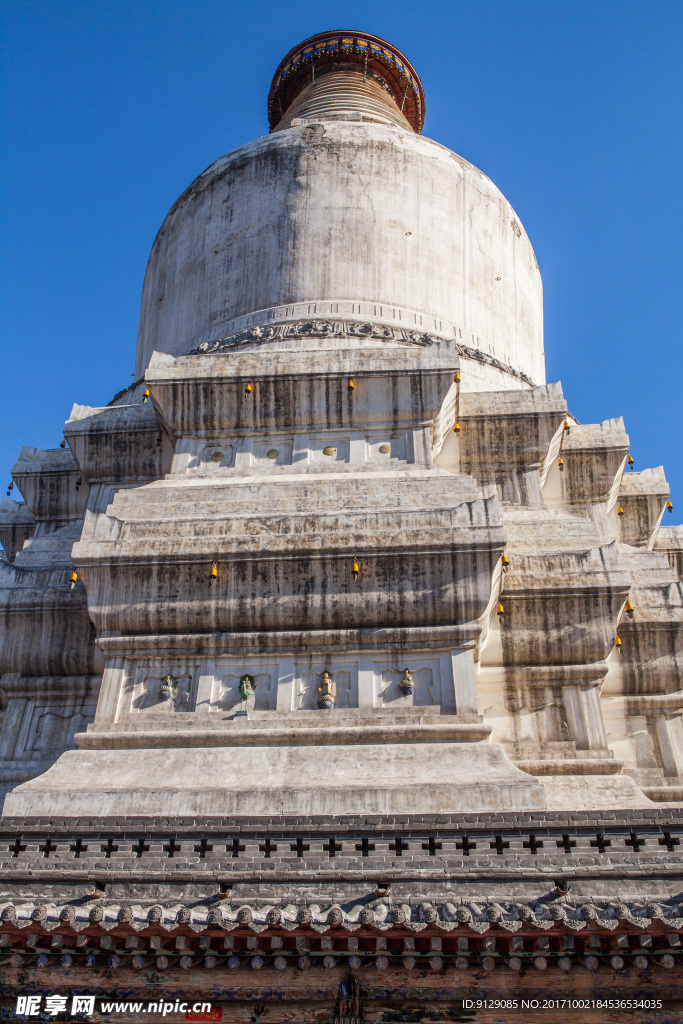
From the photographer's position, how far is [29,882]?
9727 millimetres

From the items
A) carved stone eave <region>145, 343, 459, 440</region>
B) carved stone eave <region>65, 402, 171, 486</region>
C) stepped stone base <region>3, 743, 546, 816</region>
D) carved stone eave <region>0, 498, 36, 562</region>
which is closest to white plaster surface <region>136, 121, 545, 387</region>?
carved stone eave <region>145, 343, 459, 440</region>

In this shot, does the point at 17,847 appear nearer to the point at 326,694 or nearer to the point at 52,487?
the point at 326,694

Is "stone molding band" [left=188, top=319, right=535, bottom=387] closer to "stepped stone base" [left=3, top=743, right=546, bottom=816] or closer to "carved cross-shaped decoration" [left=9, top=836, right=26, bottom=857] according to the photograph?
"stepped stone base" [left=3, top=743, right=546, bottom=816]

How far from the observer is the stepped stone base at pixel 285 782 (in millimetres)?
10570

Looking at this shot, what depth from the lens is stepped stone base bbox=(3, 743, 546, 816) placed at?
34.7ft

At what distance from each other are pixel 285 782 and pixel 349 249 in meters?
10.6

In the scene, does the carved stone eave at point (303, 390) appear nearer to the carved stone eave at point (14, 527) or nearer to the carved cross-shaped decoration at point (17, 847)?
the carved stone eave at point (14, 527)

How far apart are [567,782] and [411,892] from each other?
3870mm

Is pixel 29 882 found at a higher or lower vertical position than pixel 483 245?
lower

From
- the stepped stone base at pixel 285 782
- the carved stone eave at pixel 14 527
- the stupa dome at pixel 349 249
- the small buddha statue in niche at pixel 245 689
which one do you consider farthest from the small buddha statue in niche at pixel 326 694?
the carved stone eave at pixel 14 527

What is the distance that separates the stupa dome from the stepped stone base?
809 cm

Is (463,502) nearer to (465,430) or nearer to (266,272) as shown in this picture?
(465,430)

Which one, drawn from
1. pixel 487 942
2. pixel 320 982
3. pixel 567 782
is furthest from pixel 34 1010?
pixel 567 782

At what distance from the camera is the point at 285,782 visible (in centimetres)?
1095
